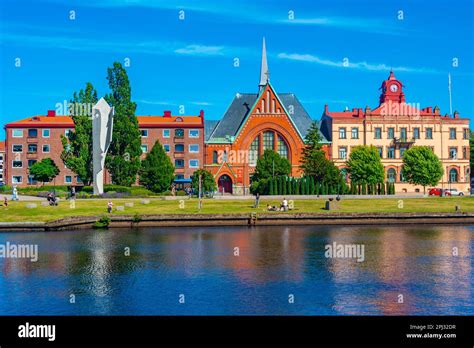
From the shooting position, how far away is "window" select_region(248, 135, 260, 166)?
Result: 104 meters

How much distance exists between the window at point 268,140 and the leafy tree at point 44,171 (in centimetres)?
4249

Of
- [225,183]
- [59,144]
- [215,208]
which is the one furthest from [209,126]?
[215,208]

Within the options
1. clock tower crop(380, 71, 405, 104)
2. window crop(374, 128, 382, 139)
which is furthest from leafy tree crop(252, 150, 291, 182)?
clock tower crop(380, 71, 405, 104)

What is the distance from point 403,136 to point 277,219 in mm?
61951

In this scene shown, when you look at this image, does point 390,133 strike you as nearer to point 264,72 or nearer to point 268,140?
point 268,140

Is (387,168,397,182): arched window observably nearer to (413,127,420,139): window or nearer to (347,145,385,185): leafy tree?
(347,145,385,185): leafy tree

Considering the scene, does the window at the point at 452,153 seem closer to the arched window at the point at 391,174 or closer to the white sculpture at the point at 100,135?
the arched window at the point at 391,174

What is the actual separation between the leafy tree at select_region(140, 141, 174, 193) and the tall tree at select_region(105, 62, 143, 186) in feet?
9.01

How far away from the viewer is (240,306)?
22.2 meters

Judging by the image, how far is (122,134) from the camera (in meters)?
87.6

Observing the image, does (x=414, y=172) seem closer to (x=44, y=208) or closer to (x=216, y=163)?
(x=216, y=163)
